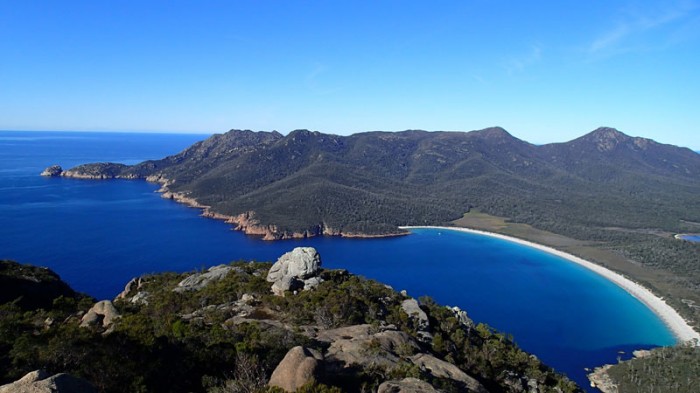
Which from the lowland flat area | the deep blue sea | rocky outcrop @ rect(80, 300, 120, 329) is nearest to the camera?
rocky outcrop @ rect(80, 300, 120, 329)

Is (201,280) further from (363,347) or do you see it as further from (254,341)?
(363,347)

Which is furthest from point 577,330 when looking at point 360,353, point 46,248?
point 46,248

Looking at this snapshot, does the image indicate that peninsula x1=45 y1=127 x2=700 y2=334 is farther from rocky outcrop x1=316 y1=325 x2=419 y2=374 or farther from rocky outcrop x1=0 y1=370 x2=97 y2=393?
rocky outcrop x1=0 y1=370 x2=97 y2=393

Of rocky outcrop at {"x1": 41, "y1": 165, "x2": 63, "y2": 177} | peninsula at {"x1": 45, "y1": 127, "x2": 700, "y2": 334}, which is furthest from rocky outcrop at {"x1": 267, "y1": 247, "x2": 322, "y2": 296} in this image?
rocky outcrop at {"x1": 41, "y1": 165, "x2": 63, "y2": 177}

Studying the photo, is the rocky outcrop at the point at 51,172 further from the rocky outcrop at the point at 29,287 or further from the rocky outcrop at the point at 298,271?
the rocky outcrop at the point at 298,271

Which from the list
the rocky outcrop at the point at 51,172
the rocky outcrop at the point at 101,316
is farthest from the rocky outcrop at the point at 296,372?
the rocky outcrop at the point at 51,172
